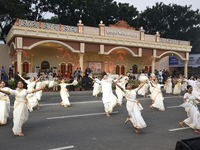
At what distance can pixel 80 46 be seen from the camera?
2175 centimetres

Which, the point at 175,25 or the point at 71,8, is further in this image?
the point at 175,25

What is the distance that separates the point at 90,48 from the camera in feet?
73.6

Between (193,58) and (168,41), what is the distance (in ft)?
32.9

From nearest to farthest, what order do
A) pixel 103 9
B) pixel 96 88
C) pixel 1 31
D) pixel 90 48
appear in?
pixel 96 88 → pixel 90 48 → pixel 1 31 → pixel 103 9

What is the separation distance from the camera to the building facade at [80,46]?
18859mm

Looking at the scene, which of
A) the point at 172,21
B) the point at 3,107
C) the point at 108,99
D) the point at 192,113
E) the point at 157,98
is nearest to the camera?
the point at 192,113

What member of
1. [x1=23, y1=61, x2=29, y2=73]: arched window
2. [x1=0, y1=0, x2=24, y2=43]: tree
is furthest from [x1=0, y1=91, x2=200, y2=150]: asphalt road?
[x1=0, y1=0, x2=24, y2=43]: tree

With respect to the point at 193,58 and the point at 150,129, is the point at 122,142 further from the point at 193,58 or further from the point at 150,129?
the point at 193,58

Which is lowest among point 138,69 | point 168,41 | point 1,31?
point 138,69

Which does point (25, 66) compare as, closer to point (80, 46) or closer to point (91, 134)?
point (80, 46)

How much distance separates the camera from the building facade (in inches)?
742

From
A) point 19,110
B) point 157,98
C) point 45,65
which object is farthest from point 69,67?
point 19,110

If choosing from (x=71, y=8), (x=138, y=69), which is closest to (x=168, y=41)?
(x=138, y=69)

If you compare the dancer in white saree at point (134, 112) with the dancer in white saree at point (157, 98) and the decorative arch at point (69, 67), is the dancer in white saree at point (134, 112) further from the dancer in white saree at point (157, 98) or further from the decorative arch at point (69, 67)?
the decorative arch at point (69, 67)
